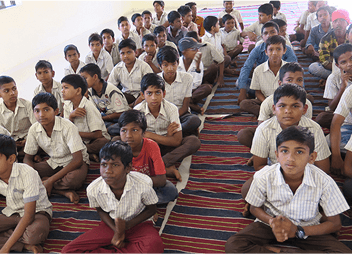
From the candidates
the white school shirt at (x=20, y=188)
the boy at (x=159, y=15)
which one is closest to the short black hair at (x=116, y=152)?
the white school shirt at (x=20, y=188)

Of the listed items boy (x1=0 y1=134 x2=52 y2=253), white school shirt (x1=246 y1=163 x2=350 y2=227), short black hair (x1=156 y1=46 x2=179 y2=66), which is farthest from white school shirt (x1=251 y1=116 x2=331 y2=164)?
boy (x1=0 y1=134 x2=52 y2=253)

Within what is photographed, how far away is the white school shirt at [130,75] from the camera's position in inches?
132

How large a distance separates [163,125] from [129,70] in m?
1.09

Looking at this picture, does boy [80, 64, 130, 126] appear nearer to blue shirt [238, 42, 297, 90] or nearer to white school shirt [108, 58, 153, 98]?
white school shirt [108, 58, 153, 98]

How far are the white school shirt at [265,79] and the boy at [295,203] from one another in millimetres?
1410

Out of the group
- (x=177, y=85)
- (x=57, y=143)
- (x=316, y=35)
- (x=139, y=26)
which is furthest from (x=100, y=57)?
(x=316, y=35)

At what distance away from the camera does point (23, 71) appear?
5375 mm

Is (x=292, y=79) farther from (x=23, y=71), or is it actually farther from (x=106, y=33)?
(x=23, y=71)

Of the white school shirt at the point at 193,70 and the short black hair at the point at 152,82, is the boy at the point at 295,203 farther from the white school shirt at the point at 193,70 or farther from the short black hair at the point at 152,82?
the white school shirt at the point at 193,70

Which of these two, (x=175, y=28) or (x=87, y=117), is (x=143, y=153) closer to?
(x=87, y=117)

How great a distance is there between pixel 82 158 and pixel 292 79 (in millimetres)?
1607

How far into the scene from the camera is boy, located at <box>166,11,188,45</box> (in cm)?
456

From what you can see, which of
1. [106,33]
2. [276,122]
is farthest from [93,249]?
[106,33]

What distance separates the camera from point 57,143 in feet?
7.59
